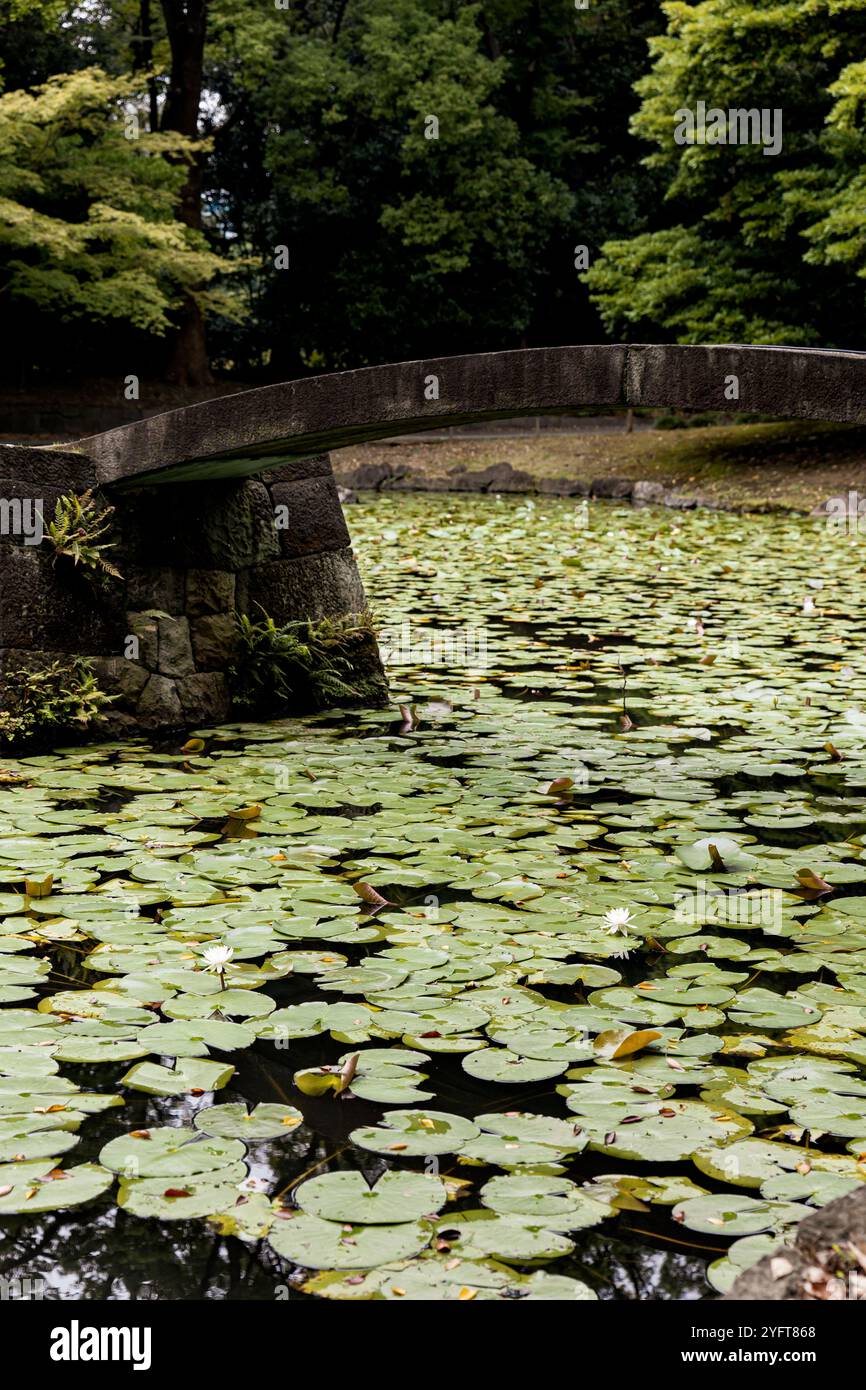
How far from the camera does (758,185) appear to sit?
1842cm

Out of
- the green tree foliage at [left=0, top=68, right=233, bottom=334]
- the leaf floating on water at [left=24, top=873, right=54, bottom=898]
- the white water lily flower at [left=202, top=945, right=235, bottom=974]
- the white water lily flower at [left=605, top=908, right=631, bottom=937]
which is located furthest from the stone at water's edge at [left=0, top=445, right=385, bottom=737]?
the green tree foliage at [left=0, top=68, right=233, bottom=334]

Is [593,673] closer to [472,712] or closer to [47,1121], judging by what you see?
[472,712]

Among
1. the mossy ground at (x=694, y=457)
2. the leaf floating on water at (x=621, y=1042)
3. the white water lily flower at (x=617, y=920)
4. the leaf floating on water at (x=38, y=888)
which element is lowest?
the leaf floating on water at (x=621, y=1042)

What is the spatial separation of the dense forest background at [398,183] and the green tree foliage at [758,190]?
0.05 m

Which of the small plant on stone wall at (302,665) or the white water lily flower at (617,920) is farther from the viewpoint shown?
the small plant on stone wall at (302,665)

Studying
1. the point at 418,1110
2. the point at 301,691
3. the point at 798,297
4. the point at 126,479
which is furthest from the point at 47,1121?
the point at 798,297

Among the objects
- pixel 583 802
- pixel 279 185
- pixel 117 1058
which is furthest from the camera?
pixel 279 185

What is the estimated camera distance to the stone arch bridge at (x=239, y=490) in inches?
173

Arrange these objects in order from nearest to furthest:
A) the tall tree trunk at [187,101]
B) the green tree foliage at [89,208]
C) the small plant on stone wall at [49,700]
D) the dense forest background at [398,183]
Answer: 1. the small plant on stone wall at [49,700]
2. the dense forest background at [398,183]
3. the green tree foliage at [89,208]
4. the tall tree trunk at [187,101]

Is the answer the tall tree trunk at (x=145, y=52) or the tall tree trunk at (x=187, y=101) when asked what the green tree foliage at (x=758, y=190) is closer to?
the tall tree trunk at (x=187, y=101)

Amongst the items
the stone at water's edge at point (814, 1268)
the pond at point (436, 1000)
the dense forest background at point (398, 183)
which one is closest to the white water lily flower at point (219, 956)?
the pond at point (436, 1000)

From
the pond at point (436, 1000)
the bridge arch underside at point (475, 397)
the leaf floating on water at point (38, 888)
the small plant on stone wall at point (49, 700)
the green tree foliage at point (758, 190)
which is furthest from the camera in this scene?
the green tree foliage at point (758, 190)

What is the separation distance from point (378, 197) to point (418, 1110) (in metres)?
25.3

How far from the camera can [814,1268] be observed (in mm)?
1622
